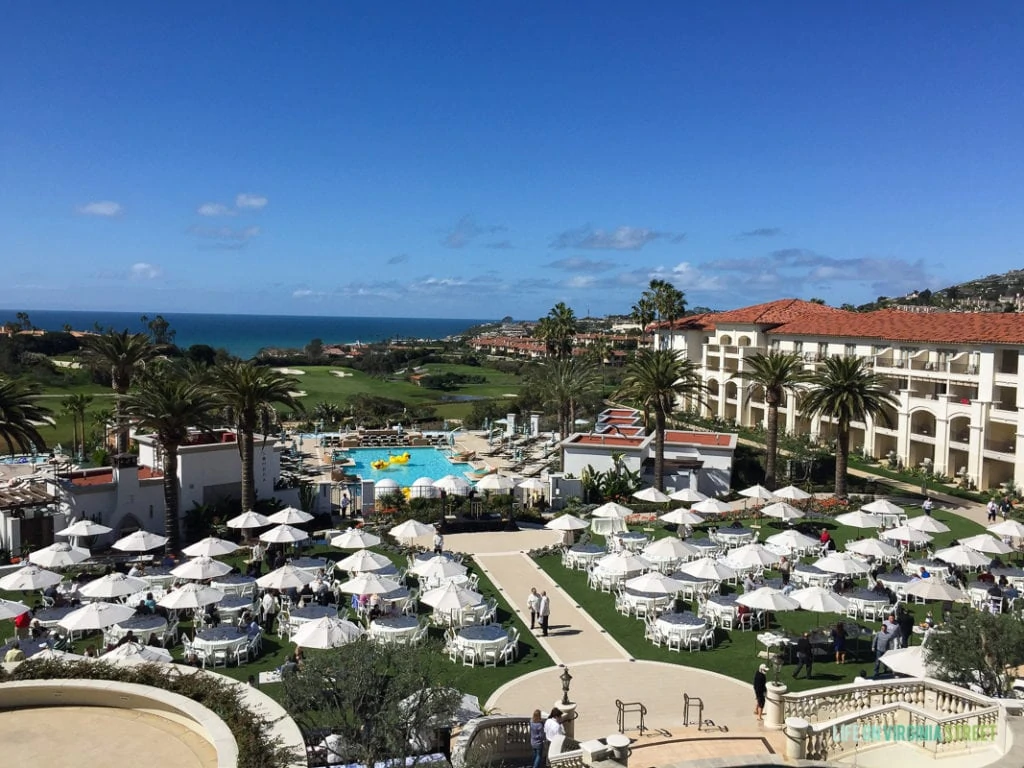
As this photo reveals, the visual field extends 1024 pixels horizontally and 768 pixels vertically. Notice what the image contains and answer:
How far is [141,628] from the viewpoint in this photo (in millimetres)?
20922

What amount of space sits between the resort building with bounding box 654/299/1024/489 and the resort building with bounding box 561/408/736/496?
7649 mm

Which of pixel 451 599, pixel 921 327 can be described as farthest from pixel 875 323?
pixel 451 599

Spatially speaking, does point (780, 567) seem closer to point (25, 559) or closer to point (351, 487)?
point (351, 487)

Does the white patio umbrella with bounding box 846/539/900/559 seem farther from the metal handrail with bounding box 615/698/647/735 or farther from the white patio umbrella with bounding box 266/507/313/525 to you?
the white patio umbrella with bounding box 266/507/313/525

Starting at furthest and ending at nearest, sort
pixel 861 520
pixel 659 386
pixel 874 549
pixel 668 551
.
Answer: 1. pixel 659 386
2. pixel 861 520
3. pixel 874 549
4. pixel 668 551

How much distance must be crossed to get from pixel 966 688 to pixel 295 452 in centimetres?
4528

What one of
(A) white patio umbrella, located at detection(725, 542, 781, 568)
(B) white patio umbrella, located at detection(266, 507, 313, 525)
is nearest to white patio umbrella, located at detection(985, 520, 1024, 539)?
(A) white patio umbrella, located at detection(725, 542, 781, 568)

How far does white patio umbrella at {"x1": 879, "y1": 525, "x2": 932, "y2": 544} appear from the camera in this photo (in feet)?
94.4

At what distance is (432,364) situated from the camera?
155 metres

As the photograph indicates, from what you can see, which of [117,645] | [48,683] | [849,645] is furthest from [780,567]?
[48,683]

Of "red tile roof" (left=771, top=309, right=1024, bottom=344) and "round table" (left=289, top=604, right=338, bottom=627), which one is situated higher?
"red tile roof" (left=771, top=309, right=1024, bottom=344)

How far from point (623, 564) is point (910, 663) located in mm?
9199

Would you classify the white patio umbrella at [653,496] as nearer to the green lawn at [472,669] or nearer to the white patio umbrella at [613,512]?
the white patio umbrella at [613,512]

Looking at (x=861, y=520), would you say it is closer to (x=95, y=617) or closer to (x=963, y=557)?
(x=963, y=557)
